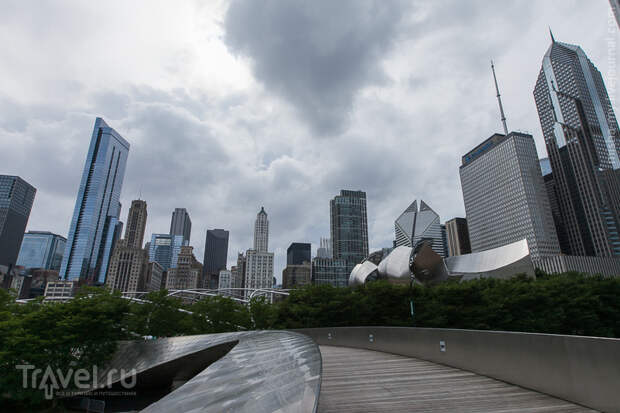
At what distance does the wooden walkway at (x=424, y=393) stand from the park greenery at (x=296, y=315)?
1117 centimetres

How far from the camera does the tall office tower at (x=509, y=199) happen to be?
4902 inches

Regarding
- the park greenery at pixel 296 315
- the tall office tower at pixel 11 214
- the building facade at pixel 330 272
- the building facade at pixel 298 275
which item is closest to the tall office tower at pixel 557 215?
the building facade at pixel 330 272

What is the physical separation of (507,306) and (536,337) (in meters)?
22.9

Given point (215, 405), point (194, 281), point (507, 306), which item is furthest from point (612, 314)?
point (194, 281)

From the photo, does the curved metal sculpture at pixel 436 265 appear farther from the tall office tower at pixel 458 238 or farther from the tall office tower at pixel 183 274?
the tall office tower at pixel 183 274

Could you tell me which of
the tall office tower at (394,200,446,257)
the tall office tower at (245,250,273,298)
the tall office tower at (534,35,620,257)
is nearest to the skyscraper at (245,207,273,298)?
the tall office tower at (245,250,273,298)

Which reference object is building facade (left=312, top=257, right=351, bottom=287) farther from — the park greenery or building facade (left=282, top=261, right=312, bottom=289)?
the park greenery

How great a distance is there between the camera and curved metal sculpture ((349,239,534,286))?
4409 centimetres

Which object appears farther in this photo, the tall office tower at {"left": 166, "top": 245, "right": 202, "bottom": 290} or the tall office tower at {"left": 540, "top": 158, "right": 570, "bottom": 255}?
the tall office tower at {"left": 166, "top": 245, "right": 202, "bottom": 290}

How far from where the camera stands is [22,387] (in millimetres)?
16125

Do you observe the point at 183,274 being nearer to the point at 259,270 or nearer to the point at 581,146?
the point at 259,270

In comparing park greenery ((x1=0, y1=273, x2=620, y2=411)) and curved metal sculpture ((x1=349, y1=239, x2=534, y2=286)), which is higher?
curved metal sculpture ((x1=349, y1=239, x2=534, y2=286))

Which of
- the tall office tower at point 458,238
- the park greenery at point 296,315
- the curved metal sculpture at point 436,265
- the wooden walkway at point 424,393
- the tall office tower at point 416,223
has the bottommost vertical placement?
the wooden walkway at point 424,393

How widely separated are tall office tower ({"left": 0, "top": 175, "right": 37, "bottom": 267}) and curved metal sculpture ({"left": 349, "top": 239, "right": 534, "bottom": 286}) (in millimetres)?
221807
